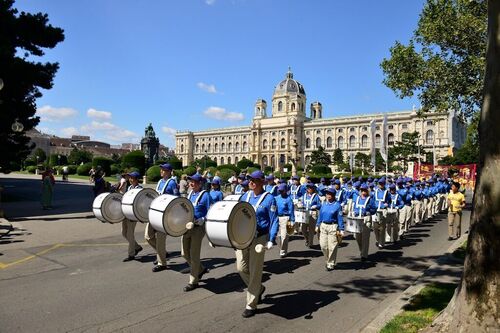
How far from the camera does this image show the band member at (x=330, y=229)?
9.02m

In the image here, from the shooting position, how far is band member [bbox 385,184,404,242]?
12562mm

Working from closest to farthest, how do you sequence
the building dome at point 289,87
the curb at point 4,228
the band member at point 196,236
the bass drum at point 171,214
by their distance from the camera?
the bass drum at point 171,214, the band member at point 196,236, the curb at point 4,228, the building dome at point 289,87

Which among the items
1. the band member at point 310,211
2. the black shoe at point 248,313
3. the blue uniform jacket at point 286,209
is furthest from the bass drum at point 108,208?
the band member at point 310,211

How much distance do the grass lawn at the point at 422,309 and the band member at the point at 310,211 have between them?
4.86 meters

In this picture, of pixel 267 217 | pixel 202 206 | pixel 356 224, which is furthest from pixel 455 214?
pixel 202 206

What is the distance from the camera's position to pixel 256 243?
6.29 m

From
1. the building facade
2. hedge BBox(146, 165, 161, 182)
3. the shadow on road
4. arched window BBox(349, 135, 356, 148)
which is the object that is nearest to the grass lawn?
the shadow on road

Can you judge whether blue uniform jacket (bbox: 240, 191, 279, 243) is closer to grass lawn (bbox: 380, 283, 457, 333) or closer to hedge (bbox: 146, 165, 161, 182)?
grass lawn (bbox: 380, 283, 457, 333)

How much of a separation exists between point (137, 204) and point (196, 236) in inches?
74.3

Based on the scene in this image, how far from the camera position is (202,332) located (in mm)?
5340

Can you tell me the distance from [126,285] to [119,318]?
1.67m

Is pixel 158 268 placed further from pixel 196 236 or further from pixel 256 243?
pixel 256 243

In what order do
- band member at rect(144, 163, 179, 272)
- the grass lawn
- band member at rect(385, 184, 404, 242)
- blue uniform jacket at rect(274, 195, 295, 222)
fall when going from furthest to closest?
1. band member at rect(385, 184, 404, 242)
2. blue uniform jacket at rect(274, 195, 295, 222)
3. band member at rect(144, 163, 179, 272)
4. the grass lawn

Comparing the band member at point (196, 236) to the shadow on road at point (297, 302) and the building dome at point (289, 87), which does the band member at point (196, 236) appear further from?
the building dome at point (289, 87)
